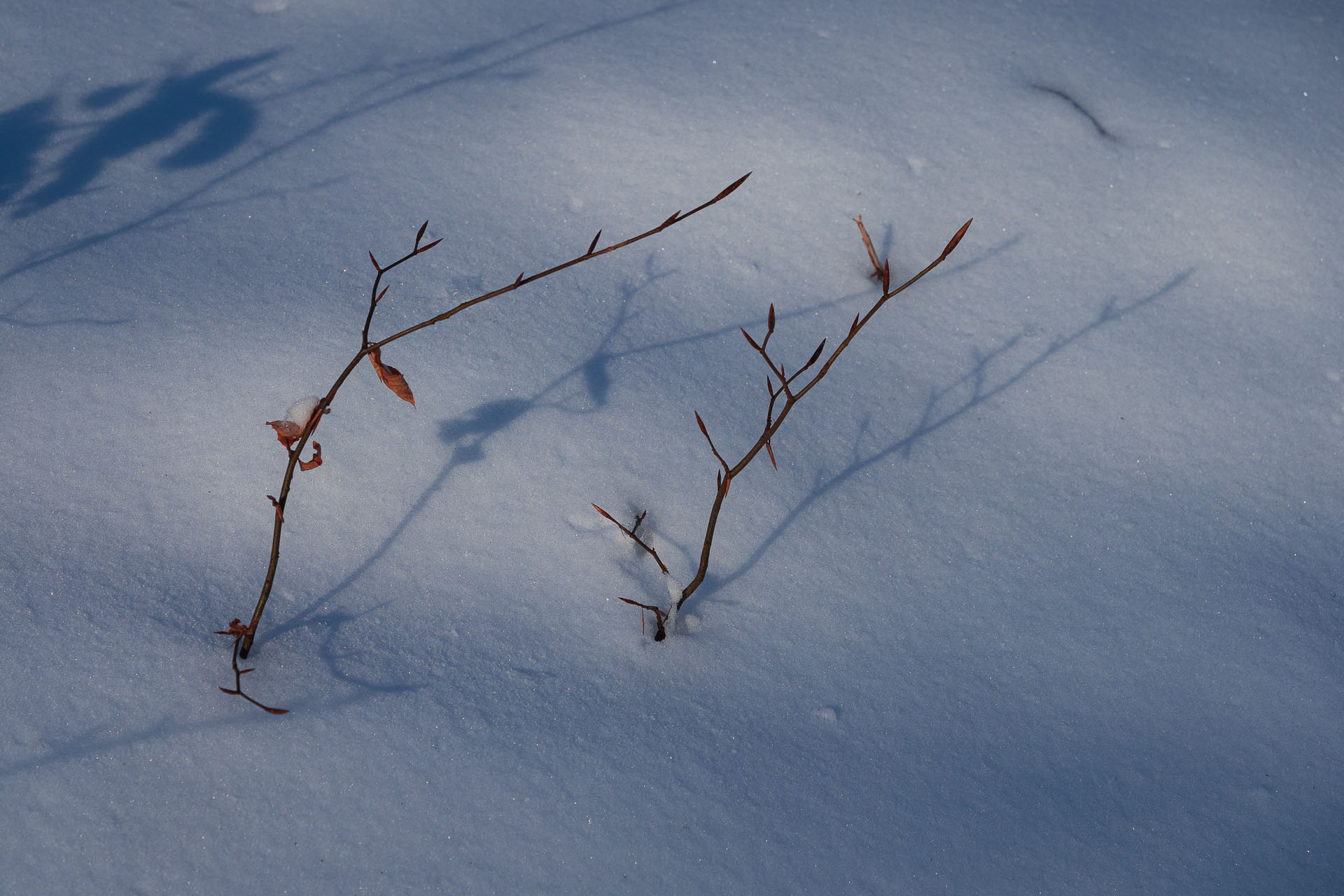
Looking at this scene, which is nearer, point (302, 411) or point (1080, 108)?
point (302, 411)

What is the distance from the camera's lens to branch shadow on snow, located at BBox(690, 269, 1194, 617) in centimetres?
142

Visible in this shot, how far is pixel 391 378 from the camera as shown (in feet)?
3.72

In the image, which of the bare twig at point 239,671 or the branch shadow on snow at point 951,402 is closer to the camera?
the bare twig at point 239,671

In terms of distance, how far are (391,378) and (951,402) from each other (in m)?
1.05

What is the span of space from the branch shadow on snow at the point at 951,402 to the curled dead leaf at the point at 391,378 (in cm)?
56

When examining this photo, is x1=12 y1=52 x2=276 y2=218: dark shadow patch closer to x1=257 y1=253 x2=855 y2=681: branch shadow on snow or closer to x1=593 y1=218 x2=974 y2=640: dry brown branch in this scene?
x1=257 y1=253 x2=855 y2=681: branch shadow on snow

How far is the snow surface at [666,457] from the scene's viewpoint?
1.17 meters

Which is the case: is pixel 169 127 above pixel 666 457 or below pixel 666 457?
above

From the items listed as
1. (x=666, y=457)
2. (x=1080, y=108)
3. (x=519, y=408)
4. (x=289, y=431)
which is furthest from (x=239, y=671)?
(x=1080, y=108)

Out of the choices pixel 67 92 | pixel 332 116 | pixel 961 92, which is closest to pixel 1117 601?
pixel 961 92

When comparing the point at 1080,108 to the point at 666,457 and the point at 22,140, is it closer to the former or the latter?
the point at 666,457

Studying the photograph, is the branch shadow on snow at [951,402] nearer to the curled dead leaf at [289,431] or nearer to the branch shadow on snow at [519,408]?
the branch shadow on snow at [519,408]

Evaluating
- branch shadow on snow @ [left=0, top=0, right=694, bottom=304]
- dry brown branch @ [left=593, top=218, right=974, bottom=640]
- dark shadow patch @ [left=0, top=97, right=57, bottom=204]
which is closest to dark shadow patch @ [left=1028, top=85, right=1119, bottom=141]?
dry brown branch @ [left=593, top=218, right=974, bottom=640]

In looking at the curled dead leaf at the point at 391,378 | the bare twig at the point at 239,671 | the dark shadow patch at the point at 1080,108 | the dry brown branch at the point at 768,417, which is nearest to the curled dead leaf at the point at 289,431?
the curled dead leaf at the point at 391,378
